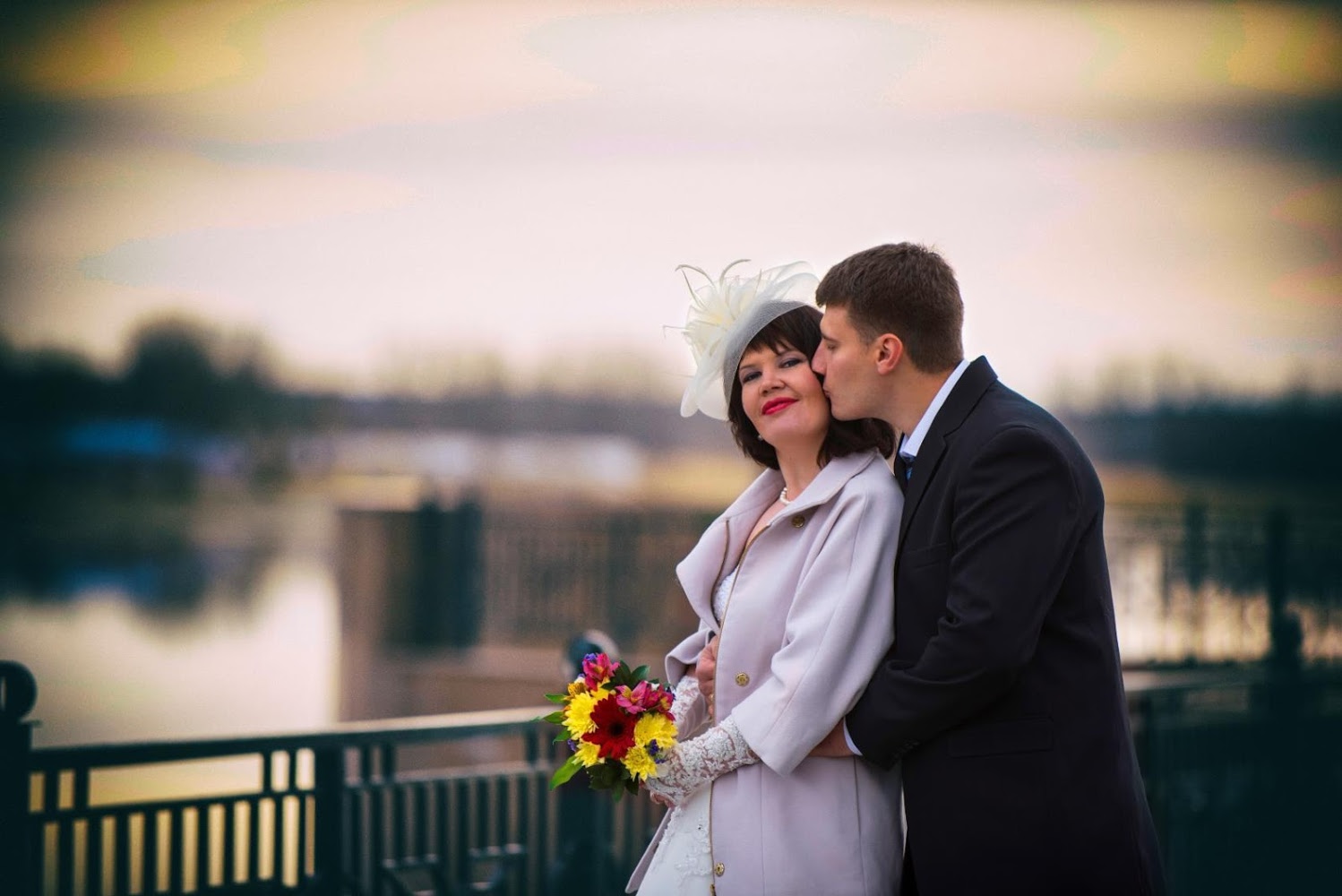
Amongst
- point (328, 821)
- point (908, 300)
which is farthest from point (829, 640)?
point (328, 821)

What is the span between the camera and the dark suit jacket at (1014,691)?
2.65m

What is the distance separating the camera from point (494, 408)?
41969 mm

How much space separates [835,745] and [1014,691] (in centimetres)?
42

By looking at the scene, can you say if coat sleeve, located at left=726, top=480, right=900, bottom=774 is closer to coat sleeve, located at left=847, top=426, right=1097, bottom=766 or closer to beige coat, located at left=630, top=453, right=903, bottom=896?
beige coat, located at left=630, top=453, right=903, bottom=896

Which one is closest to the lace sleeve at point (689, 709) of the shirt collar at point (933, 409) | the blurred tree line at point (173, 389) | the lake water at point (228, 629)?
the shirt collar at point (933, 409)

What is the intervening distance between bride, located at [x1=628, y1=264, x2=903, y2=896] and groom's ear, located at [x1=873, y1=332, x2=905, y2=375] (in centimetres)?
22

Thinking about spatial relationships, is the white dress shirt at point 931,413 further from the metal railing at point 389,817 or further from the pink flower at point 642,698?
the metal railing at point 389,817

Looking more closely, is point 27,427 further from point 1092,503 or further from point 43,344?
point 1092,503

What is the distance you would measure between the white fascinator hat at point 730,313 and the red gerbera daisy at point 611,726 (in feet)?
2.27

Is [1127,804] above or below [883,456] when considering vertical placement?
below

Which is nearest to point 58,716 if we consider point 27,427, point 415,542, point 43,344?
point 415,542

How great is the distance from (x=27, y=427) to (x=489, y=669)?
5278 cm

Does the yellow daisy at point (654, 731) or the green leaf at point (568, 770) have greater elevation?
the yellow daisy at point (654, 731)

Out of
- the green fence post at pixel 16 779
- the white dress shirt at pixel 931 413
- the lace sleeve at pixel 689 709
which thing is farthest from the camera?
the green fence post at pixel 16 779
